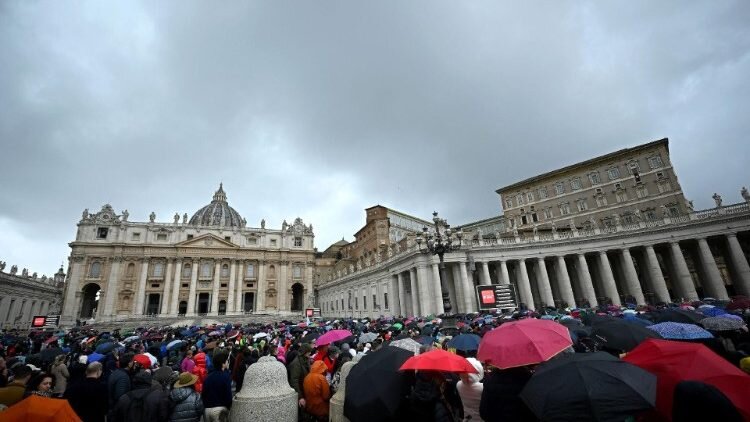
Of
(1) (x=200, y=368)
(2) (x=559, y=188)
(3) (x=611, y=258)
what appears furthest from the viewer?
(2) (x=559, y=188)

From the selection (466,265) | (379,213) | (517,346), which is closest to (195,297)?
(379,213)

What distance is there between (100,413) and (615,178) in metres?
47.7

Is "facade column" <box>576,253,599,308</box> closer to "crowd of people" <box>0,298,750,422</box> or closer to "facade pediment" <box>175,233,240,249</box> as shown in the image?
"crowd of people" <box>0,298,750,422</box>

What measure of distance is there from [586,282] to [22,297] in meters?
77.4

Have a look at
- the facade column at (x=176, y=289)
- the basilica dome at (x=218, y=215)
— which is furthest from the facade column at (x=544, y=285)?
the basilica dome at (x=218, y=215)

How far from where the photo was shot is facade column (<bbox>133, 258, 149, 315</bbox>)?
168 ft

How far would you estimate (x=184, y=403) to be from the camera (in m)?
4.48

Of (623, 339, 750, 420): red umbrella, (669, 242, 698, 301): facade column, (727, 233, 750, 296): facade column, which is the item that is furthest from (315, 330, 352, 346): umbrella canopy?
(727, 233, 750, 296): facade column

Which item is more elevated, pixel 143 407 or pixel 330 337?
pixel 330 337

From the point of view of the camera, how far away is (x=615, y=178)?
3841cm

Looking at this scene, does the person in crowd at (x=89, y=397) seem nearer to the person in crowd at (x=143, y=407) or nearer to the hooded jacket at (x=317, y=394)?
the person in crowd at (x=143, y=407)

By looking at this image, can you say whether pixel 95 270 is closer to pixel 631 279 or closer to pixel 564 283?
pixel 564 283

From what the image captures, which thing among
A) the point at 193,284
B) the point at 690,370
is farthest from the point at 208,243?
the point at 690,370

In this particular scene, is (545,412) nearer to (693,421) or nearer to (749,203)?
(693,421)
